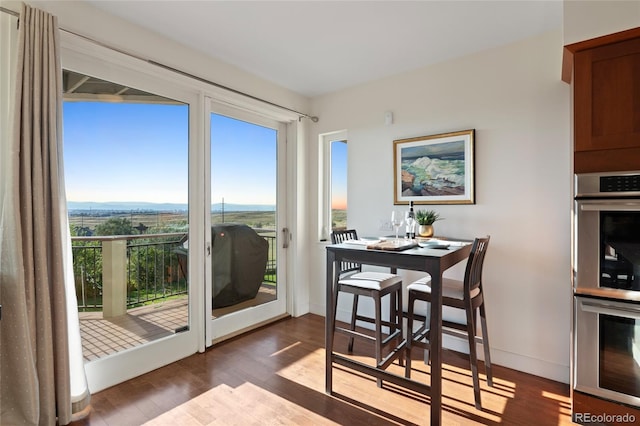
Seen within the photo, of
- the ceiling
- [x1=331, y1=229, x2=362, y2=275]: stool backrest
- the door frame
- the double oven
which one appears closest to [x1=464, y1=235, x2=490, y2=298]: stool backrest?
the double oven

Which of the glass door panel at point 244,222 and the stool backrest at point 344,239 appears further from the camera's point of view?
the glass door panel at point 244,222

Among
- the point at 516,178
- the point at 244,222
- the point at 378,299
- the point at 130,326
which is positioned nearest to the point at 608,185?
the point at 516,178

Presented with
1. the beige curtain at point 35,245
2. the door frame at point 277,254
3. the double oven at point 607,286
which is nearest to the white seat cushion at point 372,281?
the double oven at point 607,286

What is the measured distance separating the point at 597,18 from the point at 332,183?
264 cm

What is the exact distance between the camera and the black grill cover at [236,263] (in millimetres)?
3096

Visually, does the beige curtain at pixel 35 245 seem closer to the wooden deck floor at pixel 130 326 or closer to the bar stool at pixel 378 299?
the wooden deck floor at pixel 130 326

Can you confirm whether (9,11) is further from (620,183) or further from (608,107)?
(620,183)

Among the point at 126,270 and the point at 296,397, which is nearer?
the point at 296,397

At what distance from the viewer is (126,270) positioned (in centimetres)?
247

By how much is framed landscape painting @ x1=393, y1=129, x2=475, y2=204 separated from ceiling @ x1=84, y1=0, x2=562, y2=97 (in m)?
0.75

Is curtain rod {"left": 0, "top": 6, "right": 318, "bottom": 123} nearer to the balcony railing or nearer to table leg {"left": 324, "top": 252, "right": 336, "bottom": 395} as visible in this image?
the balcony railing

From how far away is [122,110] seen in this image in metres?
2.41

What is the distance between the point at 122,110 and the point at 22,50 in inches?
26.6

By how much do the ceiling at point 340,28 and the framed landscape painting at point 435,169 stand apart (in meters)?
0.75
